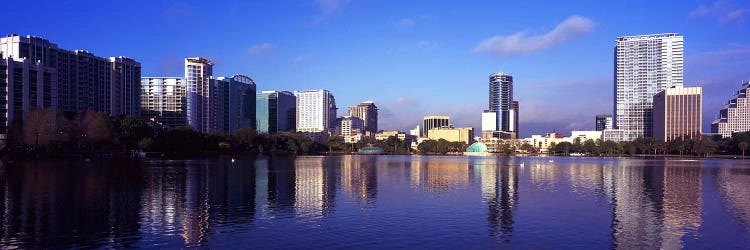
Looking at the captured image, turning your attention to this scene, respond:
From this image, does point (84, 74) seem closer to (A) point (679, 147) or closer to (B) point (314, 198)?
(B) point (314, 198)

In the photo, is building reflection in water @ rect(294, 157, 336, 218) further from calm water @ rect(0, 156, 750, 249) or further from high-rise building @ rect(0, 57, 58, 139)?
high-rise building @ rect(0, 57, 58, 139)

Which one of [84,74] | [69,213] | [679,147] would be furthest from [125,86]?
[679,147]

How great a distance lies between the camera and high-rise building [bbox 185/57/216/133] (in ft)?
622

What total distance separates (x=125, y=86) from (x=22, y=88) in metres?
51.4

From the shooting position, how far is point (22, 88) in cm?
10425

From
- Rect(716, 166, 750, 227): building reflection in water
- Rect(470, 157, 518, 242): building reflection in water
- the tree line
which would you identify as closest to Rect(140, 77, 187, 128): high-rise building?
the tree line

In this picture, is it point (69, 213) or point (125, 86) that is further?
point (125, 86)

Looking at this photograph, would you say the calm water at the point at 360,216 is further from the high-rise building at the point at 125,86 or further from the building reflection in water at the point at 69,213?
the high-rise building at the point at 125,86

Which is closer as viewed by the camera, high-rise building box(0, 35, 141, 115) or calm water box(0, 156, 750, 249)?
calm water box(0, 156, 750, 249)

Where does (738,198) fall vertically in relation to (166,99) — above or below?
below

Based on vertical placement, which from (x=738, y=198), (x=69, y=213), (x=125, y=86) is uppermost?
(x=125, y=86)

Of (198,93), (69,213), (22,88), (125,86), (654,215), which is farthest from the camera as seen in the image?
(198,93)

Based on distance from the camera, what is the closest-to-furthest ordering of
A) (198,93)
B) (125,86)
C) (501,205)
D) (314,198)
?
1. (501,205)
2. (314,198)
3. (125,86)
4. (198,93)

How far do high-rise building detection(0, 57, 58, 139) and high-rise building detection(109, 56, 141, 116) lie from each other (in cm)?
3570
